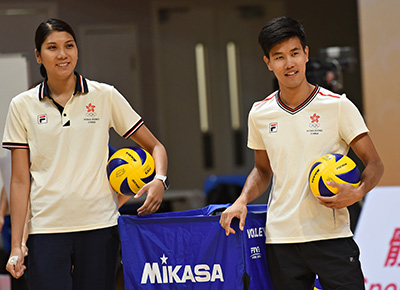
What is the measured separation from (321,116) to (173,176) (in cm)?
523

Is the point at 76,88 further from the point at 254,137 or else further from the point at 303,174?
the point at 303,174

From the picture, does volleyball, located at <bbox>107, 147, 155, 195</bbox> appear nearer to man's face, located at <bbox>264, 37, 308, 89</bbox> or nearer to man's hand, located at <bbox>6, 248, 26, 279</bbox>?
man's hand, located at <bbox>6, 248, 26, 279</bbox>

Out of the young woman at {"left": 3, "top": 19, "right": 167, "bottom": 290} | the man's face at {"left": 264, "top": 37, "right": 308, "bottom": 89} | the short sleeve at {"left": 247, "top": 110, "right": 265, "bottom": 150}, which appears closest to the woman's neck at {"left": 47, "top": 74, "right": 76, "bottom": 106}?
the young woman at {"left": 3, "top": 19, "right": 167, "bottom": 290}

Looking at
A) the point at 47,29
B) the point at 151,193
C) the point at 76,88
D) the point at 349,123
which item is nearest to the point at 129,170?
the point at 151,193

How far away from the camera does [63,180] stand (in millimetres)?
2932

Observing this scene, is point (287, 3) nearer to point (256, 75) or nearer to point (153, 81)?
point (256, 75)

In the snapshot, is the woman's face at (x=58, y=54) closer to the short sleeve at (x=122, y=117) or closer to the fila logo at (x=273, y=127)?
the short sleeve at (x=122, y=117)

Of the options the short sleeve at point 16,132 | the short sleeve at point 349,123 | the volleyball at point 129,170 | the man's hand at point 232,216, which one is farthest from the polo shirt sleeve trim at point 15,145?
the short sleeve at point 349,123

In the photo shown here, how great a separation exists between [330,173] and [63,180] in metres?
1.13

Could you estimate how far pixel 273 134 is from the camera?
289 centimetres

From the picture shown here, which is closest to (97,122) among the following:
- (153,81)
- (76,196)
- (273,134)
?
(76,196)

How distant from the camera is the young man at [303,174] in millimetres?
2770

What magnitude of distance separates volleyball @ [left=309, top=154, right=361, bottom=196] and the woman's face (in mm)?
1162

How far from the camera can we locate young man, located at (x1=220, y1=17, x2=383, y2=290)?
277cm
